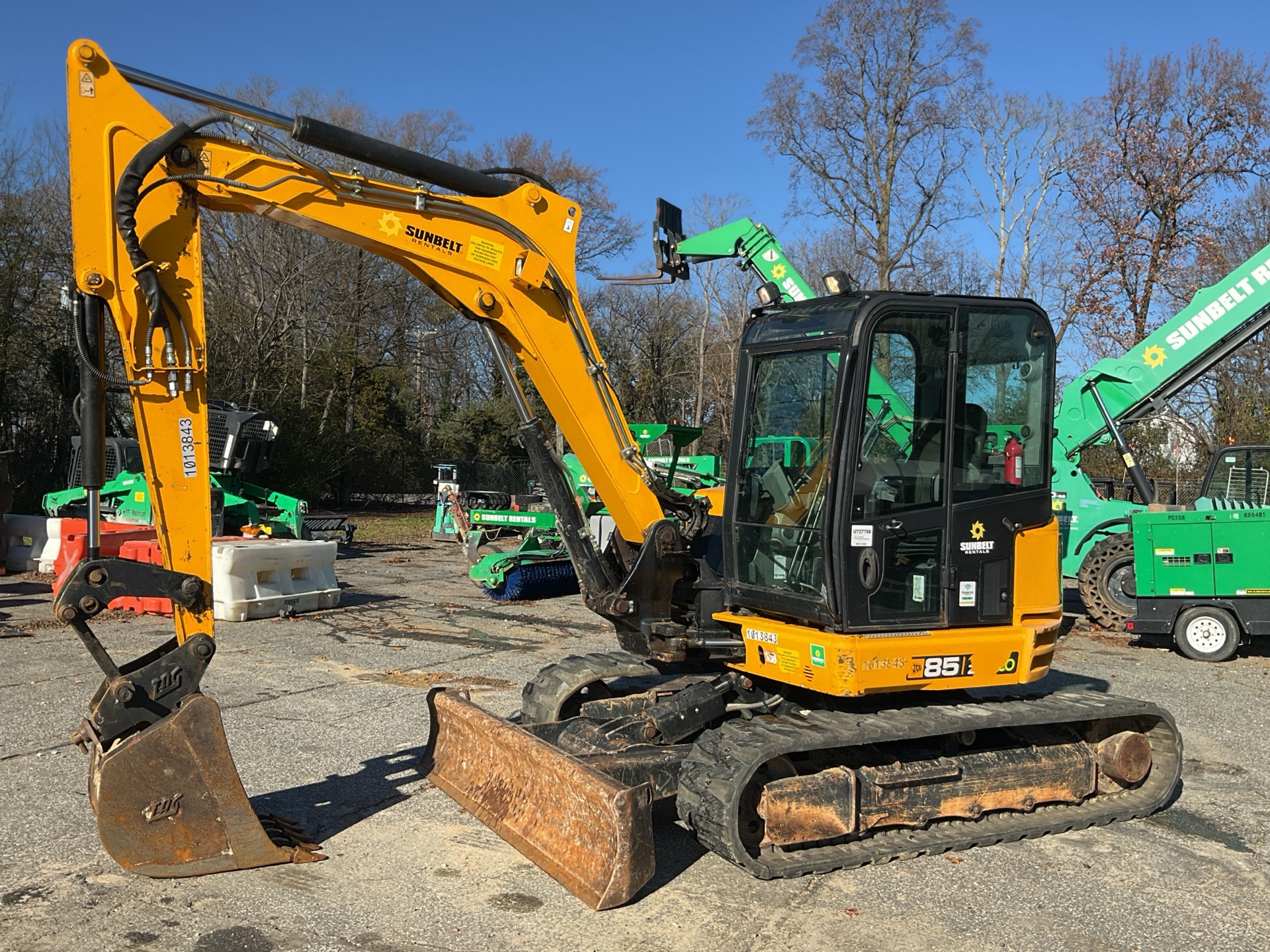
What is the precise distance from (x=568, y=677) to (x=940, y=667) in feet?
7.06

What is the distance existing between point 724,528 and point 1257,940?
9.82 ft

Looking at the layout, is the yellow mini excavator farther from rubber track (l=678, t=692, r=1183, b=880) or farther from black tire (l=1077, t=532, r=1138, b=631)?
black tire (l=1077, t=532, r=1138, b=631)

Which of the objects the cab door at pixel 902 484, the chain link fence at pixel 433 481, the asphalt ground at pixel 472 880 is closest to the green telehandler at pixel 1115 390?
the asphalt ground at pixel 472 880

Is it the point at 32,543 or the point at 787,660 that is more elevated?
the point at 787,660

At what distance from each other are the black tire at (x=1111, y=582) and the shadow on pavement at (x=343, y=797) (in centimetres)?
871

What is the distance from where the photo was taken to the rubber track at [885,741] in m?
4.79

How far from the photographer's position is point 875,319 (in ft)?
17.1

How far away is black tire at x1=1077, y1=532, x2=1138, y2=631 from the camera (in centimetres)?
1209

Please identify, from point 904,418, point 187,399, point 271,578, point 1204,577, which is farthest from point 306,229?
point 1204,577

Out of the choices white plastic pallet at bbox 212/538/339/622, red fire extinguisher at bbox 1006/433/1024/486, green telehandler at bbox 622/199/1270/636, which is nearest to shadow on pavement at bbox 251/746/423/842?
red fire extinguisher at bbox 1006/433/1024/486

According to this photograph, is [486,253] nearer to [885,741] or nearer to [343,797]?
[343,797]

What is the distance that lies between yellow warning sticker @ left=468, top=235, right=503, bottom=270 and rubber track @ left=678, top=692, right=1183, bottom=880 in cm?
273

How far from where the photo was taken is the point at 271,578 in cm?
1191

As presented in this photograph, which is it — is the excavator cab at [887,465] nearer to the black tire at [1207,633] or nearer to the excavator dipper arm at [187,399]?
the excavator dipper arm at [187,399]
